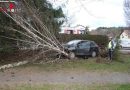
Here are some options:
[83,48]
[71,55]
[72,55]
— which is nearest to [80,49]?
[83,48]

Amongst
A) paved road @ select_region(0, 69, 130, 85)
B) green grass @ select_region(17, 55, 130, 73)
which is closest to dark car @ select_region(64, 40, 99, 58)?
green grass @ select_region(17, 55, 130, 73)

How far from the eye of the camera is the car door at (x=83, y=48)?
3421cm

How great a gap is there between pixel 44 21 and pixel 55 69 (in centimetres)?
584

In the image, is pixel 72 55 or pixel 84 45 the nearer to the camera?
pixel 72 55

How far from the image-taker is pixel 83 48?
35000mm

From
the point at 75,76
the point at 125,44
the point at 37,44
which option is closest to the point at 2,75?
the point at 75,76

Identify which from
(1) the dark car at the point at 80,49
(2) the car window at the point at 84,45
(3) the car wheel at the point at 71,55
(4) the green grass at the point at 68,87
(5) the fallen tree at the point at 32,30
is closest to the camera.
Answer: (4) the green grass at the point at 68,87

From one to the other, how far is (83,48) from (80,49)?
2.09 ft

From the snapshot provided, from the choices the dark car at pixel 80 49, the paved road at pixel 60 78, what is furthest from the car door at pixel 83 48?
the paved road at pixel 60 78

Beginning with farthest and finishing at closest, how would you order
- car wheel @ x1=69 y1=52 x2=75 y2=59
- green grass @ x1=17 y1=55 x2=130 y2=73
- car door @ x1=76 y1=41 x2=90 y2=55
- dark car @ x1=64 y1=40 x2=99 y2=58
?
car door @ x1=76 y1=41 x2=90 y2=55 → dark car @ x1=64 y1=40 x2=99 y2=58 → car wheel @ x1=69 y1=52 x2=75 y2=59 → green grass @ x1=17 y1=55 x2=130 y2=73

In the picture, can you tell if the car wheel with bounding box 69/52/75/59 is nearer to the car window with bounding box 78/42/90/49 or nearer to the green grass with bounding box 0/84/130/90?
the car window with bounding box 78/42/90/49

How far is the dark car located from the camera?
33028mm

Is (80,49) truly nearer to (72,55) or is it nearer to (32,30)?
(72,55)

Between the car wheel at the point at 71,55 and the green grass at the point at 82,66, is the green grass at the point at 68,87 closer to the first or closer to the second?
the green grass at the point at 82,66
